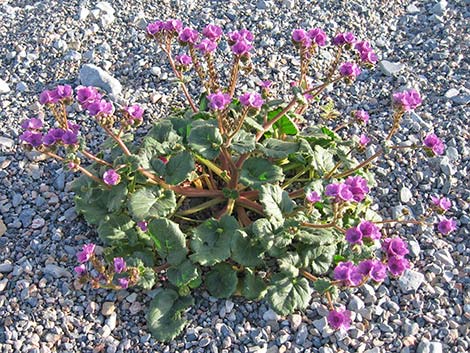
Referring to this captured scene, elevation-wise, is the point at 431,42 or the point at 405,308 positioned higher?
the point at 431,42

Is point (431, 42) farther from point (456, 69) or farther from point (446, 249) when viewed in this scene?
point (446, 249)

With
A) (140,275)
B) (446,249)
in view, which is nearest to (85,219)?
(140,275)

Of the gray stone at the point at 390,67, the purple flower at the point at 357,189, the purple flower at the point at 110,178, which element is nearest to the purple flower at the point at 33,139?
the purple flower at the point at 110,178

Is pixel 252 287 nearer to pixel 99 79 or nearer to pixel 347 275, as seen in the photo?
pixel 347 275

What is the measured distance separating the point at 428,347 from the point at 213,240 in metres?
1.28

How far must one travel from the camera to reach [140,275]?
3.52m

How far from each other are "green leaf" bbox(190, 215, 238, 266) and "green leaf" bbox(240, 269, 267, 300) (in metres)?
0.21

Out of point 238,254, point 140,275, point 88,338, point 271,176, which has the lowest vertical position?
point 88,338

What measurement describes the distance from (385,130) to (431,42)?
4.27 feet

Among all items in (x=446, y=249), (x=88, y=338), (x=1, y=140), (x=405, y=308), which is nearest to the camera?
(x=88, y=338)

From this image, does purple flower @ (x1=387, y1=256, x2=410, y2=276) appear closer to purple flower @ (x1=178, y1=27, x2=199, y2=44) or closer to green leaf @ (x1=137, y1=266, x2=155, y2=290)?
green leaf @ (x1=137, y1=266, x2=155, y2=290)

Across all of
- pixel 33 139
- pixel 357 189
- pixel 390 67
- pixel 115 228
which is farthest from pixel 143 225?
pixel 390 67

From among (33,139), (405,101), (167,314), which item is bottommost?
(167,314)

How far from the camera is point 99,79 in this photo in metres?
4.95
